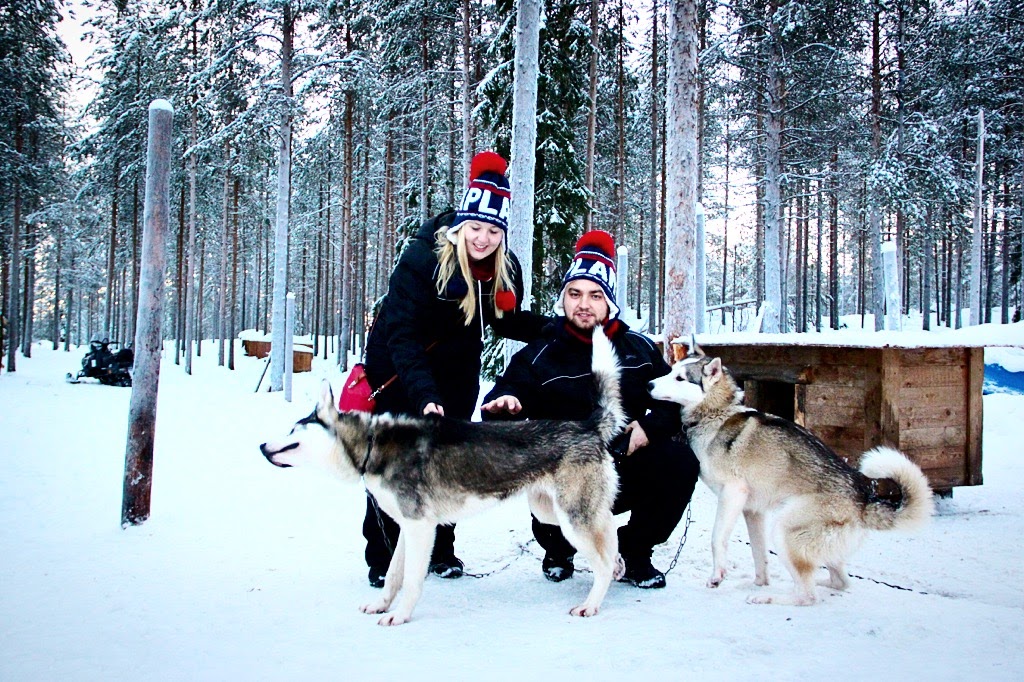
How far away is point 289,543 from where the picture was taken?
442 centimetres

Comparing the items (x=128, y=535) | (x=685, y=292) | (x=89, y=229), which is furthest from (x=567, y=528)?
(x=89, y=229)

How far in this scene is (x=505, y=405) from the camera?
3631 mm

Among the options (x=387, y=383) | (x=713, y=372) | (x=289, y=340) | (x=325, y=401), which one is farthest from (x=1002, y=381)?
(x=289, y=340)

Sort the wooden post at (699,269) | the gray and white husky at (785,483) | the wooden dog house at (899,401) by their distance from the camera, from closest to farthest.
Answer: the gray and white husky at (785,483), the wooden dog house at (899,401), the wooden post at (699,269)

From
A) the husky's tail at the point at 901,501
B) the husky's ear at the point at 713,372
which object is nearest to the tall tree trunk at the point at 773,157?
the husky's ear at the point at 713,372

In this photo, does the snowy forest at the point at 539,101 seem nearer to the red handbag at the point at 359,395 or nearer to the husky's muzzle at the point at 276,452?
the red handbag at the point at 359,395

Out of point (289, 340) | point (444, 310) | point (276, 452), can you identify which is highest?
point (444, 310)

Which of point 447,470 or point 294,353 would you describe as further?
point 294,353

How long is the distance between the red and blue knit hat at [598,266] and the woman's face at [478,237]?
0.57m

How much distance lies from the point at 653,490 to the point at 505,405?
3.27 feet

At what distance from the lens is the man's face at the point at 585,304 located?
3850 mm

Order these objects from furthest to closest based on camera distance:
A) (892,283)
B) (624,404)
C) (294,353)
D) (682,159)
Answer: (294,353)
(892,283)
(682,159)
(624,404)

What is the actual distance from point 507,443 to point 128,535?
10.5 ft

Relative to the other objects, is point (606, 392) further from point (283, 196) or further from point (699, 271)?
point (283, 196)
